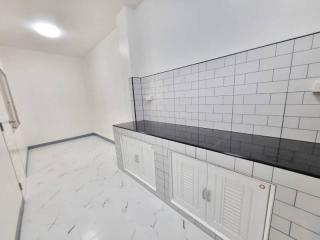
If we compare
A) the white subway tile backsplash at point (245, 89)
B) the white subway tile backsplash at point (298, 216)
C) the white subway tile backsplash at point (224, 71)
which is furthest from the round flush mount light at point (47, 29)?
the white subway tile backsplash at point (298, 216)

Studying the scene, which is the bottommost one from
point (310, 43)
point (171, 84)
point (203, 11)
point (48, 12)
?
point (171, 84)

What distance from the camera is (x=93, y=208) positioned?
1534 mm

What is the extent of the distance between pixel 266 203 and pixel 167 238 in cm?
86

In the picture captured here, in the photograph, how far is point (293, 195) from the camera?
70cm

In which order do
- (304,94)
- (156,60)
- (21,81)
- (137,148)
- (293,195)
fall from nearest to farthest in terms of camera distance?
(293,195), (304,94), (137,148), (156,60), (21,81)

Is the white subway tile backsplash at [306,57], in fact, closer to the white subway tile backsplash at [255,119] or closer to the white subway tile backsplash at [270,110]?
the white subway tile backsplash at [270,110]

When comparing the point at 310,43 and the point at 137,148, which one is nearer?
the point at 310,43

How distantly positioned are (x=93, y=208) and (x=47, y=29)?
3.10 m

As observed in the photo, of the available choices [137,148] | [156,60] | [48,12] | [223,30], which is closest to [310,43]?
[223,30]

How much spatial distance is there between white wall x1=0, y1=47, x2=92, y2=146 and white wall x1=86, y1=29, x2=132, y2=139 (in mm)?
394

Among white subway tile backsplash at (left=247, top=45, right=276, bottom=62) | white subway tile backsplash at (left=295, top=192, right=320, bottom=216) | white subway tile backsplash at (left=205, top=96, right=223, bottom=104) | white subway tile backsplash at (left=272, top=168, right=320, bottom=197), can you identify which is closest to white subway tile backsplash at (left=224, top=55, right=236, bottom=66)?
white subway tile backsplash at (left=247, top=45, right=276, bottom=62)

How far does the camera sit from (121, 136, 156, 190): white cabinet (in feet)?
5.32

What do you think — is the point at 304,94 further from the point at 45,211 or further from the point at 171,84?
the point at 45,211

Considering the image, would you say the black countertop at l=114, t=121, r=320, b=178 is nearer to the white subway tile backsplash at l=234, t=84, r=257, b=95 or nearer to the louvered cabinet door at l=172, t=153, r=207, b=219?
the louvered cabinet door at l=172, t=153, r=207, b=219
